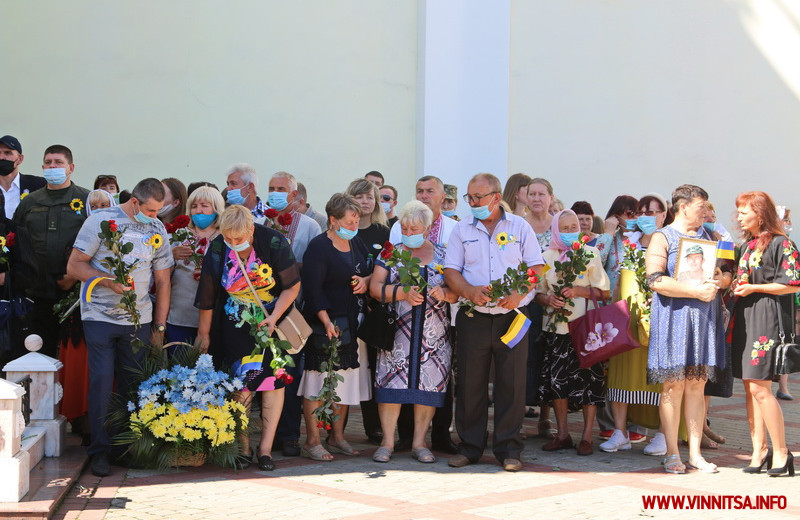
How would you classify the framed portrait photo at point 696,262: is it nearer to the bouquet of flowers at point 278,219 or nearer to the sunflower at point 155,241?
the bouquet of flowers at point 278,219

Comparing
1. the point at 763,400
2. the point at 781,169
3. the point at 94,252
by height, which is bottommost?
the point at 763,400

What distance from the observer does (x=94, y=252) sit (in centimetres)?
677

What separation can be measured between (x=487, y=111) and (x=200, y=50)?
392 centimetres

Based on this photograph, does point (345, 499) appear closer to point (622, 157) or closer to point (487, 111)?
point (487, 111)

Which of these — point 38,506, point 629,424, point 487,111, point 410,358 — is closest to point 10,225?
point 38,506

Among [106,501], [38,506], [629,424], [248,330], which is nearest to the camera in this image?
[38,506]

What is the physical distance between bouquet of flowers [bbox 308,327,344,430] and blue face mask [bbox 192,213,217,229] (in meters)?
1.29

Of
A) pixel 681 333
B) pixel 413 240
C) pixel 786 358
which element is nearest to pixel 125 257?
pixel 413 240

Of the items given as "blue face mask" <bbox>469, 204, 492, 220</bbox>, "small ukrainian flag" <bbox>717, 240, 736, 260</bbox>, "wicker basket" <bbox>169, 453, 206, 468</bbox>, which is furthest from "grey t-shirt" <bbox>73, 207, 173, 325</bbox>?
"small ukrainian flag" <bbox>717, 240, 736, 260</bbox>

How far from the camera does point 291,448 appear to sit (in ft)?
24.5

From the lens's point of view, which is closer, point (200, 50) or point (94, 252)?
point (94, 252)

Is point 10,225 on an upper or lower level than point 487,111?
lower

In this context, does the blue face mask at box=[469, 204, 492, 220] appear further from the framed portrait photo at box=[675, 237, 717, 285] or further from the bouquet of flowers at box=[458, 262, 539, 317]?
the framed portrait photo at box=[675, 237, 717, 285]

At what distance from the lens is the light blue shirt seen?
714cm
